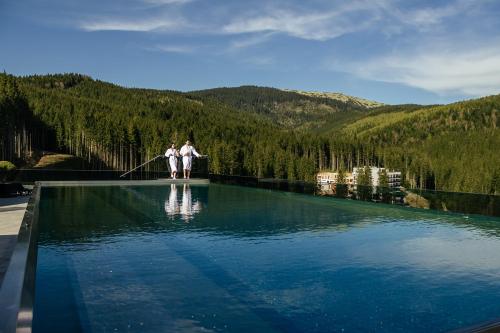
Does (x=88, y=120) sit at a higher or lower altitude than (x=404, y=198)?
higher

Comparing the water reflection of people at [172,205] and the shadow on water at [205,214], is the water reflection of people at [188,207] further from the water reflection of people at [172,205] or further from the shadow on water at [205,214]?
the water reflection of people at [172,205]

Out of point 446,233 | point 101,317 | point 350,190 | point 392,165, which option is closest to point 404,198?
point 350,190

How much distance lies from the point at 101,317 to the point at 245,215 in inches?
386

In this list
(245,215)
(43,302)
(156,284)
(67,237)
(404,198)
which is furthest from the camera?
(404,198)

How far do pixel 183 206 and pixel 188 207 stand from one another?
320 millimetres

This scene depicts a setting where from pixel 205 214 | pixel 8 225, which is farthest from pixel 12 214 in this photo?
pixel 205 214

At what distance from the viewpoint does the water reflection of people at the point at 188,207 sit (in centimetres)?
1491

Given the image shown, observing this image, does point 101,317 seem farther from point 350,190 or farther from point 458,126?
point 458,126

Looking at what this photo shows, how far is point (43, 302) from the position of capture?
21.7 ft

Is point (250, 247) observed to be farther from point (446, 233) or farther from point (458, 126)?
point (458, 126)

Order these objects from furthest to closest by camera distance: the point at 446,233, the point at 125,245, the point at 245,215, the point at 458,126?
the point at 458,126 → the point at 245,215 → the point at 446,233 → the point at 125,245

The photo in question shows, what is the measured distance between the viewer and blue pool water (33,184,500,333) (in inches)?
248

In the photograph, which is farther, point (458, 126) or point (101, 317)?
point (458, 126)

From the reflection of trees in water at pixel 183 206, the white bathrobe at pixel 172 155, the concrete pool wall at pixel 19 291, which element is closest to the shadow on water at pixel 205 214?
the reflection of trees in water at pixel 183 206
